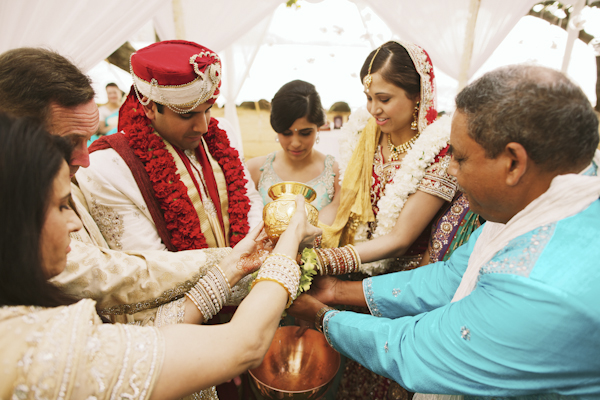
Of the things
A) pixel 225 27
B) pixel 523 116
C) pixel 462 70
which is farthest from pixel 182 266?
pixel 462 70

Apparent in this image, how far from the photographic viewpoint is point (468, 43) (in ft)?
18.3

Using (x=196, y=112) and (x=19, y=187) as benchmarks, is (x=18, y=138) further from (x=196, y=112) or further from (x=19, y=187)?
(x=196, y=112)

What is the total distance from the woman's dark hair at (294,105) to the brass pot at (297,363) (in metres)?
1.78

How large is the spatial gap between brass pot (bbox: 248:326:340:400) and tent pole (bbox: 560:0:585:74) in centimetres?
640

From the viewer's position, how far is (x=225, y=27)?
5.10 m

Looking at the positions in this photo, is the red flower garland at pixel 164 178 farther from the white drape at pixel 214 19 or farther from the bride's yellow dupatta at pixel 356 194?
the white drape at pixel 214 19

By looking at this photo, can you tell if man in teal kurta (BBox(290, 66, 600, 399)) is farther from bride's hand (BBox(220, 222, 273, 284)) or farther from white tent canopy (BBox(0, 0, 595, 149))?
white tent canopy (BBox(0, 0, 595, 149))

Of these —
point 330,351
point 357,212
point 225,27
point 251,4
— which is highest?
point 251,4

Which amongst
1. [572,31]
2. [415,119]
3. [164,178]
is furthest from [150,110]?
[572,31]

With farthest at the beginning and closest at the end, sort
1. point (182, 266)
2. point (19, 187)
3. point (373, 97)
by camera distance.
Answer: point (373, 97) → point (182, 266) → point (19, 187)

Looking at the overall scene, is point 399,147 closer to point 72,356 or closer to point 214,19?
point 72,356

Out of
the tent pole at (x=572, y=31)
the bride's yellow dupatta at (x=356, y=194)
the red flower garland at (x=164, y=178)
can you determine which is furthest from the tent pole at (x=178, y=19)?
the tent pole at (x=572, y=31)

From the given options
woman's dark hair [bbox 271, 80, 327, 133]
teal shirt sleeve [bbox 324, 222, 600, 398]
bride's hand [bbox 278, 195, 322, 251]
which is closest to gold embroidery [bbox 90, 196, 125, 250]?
bride's hand [bbox 278, 195, 322, 251]

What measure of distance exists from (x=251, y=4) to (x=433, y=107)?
371cm
